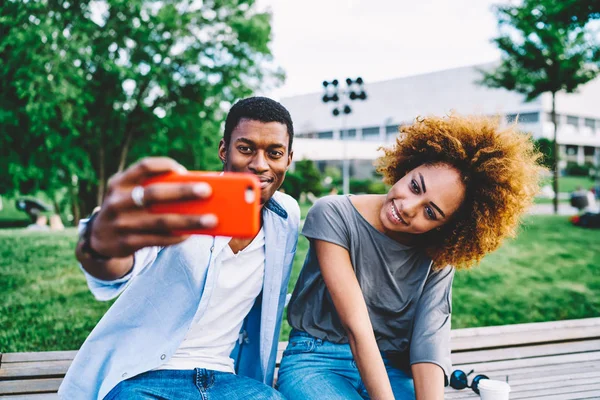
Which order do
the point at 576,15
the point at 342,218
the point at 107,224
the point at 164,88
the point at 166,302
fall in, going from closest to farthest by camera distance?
the point at 107,224 < the point at 166,302 < the point at 342,218 < the point at 576,15 < the point at 164,88

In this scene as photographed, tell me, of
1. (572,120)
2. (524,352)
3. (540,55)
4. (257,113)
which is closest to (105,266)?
(257,113)

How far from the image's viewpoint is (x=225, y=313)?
234 cm

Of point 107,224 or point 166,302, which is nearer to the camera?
point 107,224

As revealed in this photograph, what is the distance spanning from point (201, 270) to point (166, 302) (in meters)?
0.19

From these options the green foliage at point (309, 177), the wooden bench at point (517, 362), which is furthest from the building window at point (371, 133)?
the wooden bench at point (517, 362)

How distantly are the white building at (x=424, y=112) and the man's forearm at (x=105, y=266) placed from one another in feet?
143

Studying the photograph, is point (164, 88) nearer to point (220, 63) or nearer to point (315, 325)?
point (220, 63)

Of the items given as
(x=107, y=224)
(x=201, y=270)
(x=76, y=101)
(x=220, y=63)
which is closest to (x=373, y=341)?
(x=201, y=270)

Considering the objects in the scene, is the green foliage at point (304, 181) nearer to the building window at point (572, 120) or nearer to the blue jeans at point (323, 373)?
the blue jeans at point (323, 373)

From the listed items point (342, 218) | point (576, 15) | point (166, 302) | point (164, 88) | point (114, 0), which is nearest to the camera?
point (166, 302)

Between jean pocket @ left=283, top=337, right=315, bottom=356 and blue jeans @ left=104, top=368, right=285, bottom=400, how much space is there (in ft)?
1.03

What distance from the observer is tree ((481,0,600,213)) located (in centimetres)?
1591

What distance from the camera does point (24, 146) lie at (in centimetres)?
1730

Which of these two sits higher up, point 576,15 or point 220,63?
point 220,63
